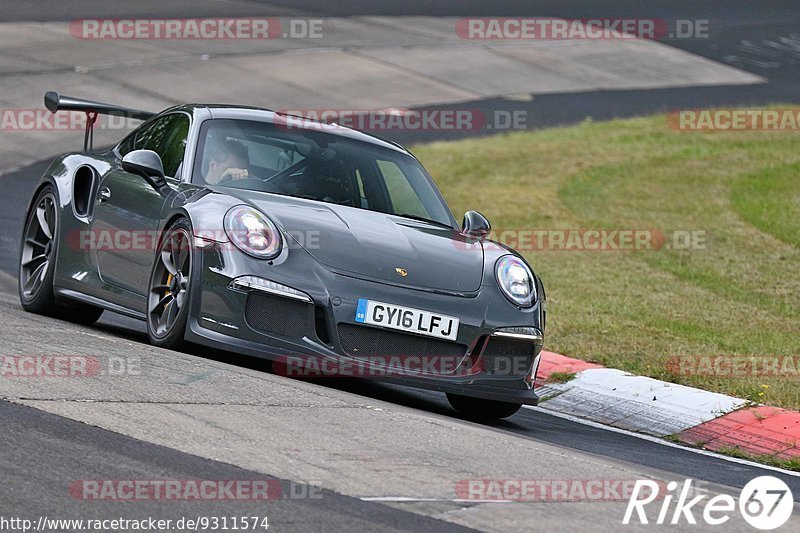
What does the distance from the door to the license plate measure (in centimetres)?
134

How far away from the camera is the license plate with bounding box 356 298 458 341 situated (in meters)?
6.57

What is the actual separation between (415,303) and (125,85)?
14.6 m

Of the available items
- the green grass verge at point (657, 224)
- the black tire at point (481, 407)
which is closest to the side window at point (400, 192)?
the black tire at point (481, 407)

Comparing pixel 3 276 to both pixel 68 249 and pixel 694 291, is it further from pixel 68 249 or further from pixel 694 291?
pixel 694 291

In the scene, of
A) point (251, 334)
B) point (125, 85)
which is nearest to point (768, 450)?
point (251, 334)

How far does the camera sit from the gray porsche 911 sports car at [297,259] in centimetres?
657

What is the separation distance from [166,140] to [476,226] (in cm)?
184

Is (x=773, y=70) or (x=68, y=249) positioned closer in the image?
(x=68, y=249)

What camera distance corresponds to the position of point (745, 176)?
58.3ft

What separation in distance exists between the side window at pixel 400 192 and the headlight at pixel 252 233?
1.25m
